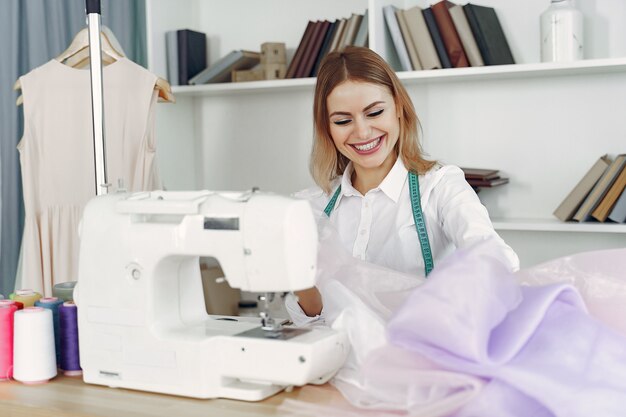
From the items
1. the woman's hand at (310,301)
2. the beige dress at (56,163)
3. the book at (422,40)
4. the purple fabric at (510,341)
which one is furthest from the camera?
the book at (422,40)

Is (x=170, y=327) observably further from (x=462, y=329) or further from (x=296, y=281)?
(x=462, y=329)

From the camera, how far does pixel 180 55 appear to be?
137 inches

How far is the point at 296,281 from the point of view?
1380 millimetres

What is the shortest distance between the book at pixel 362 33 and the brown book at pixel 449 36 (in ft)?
0.93

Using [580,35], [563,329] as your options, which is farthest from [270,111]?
[563,329]

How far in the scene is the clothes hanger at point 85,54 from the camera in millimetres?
2748

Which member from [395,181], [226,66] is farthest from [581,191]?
[226,66]

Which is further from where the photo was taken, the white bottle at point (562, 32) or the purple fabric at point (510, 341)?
the white bottle at point (562, 32)

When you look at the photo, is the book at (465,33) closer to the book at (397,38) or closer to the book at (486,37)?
the book at (486,37)

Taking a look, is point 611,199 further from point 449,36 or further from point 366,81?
point 366,81

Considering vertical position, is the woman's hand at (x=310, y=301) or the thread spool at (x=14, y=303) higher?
the thread spool at (x=14, y=303)

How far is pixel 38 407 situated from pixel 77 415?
0.32ft

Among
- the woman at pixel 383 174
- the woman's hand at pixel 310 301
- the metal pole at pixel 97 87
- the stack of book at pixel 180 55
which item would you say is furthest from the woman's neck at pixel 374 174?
the stack of book at pixel 180 55

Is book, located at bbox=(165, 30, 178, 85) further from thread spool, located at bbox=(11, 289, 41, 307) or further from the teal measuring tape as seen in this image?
thread spool, located at bbox=(11, 289, 41, 307)
